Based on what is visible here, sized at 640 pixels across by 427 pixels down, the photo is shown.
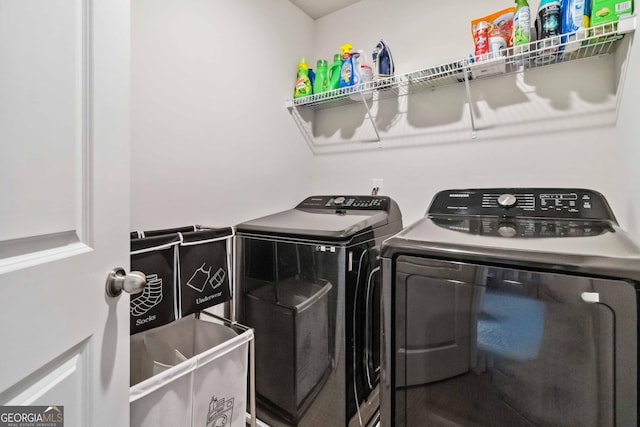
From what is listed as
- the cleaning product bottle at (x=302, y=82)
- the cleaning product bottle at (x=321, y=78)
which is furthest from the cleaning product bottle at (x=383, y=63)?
the cleaning product bottle at (x=302, y=82)

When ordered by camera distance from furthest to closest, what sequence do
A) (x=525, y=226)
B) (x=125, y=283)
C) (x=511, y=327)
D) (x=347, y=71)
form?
(x=347, y=71) < (x=525, y=226) < (x=511, y=327) < (x=125, y=283)

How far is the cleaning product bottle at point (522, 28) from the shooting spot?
139 centimetres

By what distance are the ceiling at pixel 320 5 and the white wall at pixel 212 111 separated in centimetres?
6

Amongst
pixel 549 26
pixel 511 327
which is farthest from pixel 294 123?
pixel 511 327

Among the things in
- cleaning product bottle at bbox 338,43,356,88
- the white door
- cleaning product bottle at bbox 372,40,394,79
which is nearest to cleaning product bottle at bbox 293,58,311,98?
cleaning product bottle at bbox 338,43,356,88

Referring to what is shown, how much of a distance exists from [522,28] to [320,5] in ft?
4.75

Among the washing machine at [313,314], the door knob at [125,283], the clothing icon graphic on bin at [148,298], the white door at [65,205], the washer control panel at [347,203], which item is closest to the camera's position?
the white door at [65,205]

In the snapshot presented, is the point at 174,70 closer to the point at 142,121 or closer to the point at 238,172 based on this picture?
the point at 142,121

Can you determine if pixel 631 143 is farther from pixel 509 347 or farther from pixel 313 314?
pixel 313 314

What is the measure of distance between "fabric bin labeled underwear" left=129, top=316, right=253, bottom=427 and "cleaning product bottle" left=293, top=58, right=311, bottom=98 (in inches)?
62.6

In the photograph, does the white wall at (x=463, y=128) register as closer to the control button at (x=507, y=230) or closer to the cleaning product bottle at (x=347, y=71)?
the cleaning product bottle at (x=347, y=71)

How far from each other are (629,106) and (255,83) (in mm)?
1800

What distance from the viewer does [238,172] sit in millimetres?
1840

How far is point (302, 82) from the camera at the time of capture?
2162 millimetres
